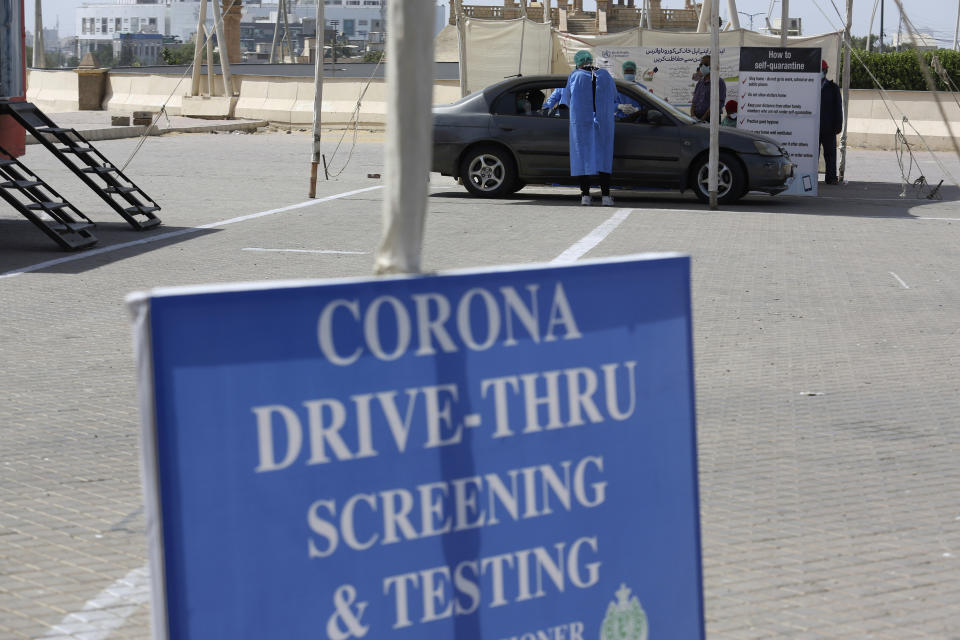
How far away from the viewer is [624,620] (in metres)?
2.76

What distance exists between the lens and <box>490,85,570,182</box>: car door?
16922 mm

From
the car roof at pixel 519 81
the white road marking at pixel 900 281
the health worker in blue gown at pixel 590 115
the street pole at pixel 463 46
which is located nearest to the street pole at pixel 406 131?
the white road marking at pixel 900 281

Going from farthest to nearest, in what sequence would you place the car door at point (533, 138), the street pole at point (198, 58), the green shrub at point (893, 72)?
1. the green shrub at point (893, 72)
2. the street pole at point (198, 58)
3. the car door at point (533, 138)

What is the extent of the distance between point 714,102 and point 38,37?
4058cm

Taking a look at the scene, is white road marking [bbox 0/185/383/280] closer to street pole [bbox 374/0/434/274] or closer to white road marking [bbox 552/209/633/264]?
white road marking [bbox 552/209/633/264]

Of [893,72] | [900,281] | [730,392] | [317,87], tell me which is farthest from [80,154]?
[893,72]

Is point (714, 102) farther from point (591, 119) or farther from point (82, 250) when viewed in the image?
point (82, 250)

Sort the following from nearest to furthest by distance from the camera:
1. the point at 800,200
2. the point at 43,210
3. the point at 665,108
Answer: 1. the point at 43,210
2. the point at 665,108
3. the point at 800,200

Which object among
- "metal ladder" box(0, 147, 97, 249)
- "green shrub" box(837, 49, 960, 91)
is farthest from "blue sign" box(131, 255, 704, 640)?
"green shrub" box(837, 49, 960, 91)

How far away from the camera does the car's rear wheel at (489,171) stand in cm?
1722

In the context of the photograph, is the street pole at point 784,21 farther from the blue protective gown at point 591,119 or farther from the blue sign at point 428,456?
the blue sign at point 428,456

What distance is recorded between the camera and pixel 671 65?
2061cm

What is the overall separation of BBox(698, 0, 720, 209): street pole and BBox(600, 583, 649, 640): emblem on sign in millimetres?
12508

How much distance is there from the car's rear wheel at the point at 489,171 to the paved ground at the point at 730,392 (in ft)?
3.01
